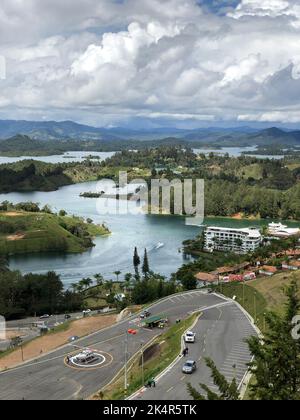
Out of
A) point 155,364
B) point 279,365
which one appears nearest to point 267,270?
point 155,364

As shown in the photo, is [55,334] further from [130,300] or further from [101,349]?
[130,300]

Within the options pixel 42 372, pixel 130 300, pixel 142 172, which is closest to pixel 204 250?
pixel 130 300

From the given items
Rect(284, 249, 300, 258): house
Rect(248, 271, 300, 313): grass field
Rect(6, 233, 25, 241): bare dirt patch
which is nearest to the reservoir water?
Rect(6, 233, 25, 241): bare dirt patch

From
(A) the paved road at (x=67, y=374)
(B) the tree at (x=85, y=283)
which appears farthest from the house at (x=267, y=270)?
(A) the paved road at (x=67, y=374)

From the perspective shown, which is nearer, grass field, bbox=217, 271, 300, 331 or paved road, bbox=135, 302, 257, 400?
paved road, bbox=135, 302, 257, 400

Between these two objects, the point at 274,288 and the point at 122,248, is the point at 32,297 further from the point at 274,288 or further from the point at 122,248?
the point at 122,248

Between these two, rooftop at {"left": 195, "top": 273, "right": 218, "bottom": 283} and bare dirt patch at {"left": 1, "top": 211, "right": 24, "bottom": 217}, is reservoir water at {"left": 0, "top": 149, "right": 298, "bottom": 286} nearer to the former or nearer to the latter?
rooftop at {"left": 195, "top": 273, "right": 218, "bottom": 283}
